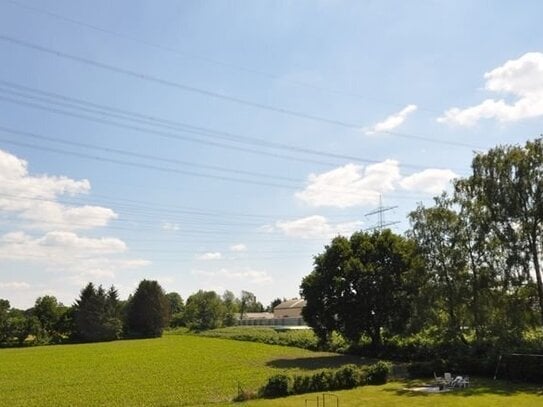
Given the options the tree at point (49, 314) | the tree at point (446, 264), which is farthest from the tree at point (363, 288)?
the tree at point (49, 314)

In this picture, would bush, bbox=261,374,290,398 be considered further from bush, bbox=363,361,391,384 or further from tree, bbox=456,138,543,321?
tree, bbox=456,138,543,321

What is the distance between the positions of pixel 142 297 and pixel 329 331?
66044 millimetres

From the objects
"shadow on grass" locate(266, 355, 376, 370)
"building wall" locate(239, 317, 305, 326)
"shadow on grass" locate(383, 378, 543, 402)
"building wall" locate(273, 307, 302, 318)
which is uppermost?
"building wall" locate(273, 307, 302, 318)

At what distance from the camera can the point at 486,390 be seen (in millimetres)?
34094

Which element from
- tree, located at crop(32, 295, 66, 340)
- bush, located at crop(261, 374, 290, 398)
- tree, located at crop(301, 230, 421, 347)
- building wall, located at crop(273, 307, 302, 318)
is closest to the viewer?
bush, located at crop(261, 374, 290, 398)

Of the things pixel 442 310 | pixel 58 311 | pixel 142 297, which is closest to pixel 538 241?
pixel 442 310

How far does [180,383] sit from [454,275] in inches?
1061

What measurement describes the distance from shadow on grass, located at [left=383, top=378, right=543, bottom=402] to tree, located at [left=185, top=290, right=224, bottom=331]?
351ft

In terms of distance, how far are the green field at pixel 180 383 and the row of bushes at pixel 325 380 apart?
1040mm

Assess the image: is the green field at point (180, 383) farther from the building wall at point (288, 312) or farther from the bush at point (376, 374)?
the building wall at point (288, 312)

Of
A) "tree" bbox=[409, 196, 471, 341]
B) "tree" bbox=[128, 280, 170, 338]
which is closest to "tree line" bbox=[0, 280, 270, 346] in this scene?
"tree" bbox=[128, 280, 170, 338]

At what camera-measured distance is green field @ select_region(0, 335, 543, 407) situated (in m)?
31.6

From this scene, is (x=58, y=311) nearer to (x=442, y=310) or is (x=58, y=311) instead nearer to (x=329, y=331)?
(x=329, y=331)

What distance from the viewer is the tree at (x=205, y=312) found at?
5472 inches
